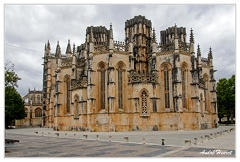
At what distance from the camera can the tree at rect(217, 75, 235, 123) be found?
57056mm

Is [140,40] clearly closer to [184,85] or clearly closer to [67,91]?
[184,85]

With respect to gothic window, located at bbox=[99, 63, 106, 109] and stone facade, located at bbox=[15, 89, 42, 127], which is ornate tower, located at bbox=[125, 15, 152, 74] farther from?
stone facade, located at bbox=[15, 89, 42, 127]

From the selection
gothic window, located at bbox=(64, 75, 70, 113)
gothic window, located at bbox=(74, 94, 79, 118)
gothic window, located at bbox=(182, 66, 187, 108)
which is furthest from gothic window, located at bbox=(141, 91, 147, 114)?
gothic window, located at bbox=(64, 75, 70, 113)

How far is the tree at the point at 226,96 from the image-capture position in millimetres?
57056

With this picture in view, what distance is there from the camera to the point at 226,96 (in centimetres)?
5722

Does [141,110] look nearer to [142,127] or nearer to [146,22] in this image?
[142,127]

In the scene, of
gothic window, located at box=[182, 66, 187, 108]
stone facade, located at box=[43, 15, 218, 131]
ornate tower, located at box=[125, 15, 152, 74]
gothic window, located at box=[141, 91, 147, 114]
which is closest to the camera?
stone facade, located at box=[43, 15, 218, 131]

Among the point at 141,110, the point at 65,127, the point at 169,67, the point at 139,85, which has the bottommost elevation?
the point at 65,127

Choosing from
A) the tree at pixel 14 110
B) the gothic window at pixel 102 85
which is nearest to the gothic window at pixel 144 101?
the gothic window at pixel 102 85

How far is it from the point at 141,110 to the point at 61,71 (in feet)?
59.2

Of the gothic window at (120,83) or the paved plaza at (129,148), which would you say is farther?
the gothic window at (120,83)

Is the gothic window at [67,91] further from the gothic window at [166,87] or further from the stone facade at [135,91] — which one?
the gothic window at [166,87]

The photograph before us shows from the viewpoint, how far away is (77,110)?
41812 mm

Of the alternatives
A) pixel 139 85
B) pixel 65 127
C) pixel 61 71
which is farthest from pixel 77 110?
pixel 139 85
